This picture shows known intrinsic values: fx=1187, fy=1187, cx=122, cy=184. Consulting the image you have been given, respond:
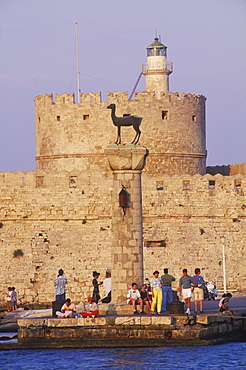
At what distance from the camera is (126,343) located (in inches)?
1005

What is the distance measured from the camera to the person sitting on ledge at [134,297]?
87.6 ft

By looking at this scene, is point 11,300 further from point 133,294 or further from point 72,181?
point 133,294

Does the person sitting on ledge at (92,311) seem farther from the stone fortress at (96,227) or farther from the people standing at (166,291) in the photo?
the stone fortress at (96,227)

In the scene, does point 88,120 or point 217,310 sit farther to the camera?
point 88,120

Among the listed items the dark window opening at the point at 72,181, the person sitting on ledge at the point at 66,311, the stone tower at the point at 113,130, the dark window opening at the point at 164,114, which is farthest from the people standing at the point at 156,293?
the dark window opening at the point at 164,114

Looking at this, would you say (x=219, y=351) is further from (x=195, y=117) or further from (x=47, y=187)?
(x=195, y=117)

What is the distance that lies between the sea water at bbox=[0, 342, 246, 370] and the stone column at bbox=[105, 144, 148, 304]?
8.24 feet

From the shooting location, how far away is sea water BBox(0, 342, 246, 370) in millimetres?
24266

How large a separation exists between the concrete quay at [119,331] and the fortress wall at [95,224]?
9597mm

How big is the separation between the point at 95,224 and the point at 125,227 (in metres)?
8.86

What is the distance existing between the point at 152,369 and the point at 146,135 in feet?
58.0

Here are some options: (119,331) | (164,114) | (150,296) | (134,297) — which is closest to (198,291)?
(150,296)

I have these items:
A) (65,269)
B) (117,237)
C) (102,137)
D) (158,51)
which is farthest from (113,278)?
(158,51)

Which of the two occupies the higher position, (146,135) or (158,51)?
(158,51)
